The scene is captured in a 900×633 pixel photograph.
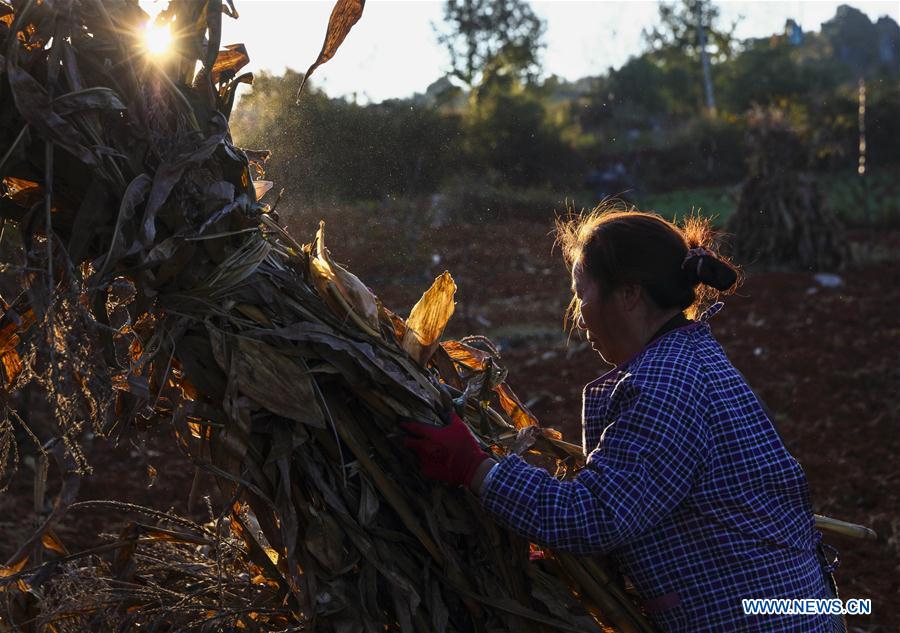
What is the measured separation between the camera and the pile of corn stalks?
179cm

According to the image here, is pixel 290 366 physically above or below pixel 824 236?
above

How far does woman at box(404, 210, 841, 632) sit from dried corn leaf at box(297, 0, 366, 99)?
2.27 feet

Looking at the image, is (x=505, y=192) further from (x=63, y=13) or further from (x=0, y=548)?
(x=63, y=13)

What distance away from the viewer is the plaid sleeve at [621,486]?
6.11ft

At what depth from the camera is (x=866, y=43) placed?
55.0 metres

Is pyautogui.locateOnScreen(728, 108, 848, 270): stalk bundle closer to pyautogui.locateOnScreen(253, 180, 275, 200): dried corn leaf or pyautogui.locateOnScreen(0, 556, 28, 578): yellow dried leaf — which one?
pyautogui.locateOnScreen(253, 180, 275, 200): dried corn leaf

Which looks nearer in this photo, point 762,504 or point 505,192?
point 762,504

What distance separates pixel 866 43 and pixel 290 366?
59.8m

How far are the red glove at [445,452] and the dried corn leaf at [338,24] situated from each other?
0.76 m

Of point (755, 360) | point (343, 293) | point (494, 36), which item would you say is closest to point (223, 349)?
point (343, 293)

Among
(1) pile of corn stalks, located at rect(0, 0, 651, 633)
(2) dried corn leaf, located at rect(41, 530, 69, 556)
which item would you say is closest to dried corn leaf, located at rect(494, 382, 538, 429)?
(1) pile of corn stalks, located at rect(0, 0, 651, 633)

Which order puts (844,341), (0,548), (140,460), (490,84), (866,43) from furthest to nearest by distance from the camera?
(866,43)
(490,84)
(844,341)
(140,460)
(0,548)

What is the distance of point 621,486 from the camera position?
187 cm

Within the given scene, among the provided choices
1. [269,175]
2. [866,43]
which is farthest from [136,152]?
[866,43]
